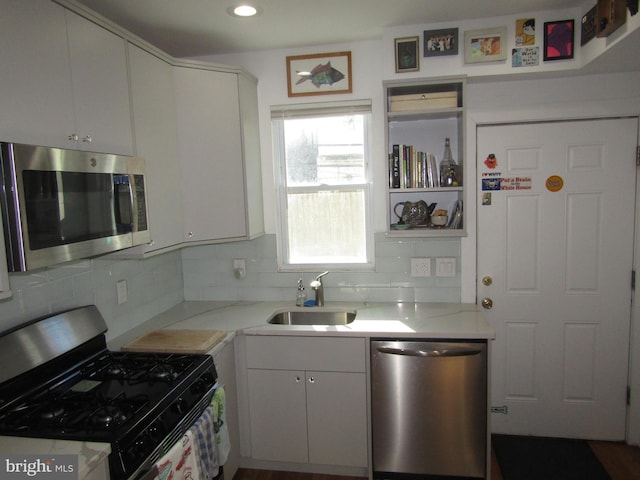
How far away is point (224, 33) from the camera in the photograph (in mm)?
2477

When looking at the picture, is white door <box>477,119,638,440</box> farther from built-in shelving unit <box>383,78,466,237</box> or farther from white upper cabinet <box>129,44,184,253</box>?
white upper cabinet <box>129,44,184,253</box>

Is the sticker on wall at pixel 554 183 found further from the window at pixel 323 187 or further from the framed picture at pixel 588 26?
the window at pixel 323 187

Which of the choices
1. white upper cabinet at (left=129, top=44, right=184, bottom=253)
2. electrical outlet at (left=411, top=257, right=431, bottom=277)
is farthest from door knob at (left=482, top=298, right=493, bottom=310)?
white upper cabinet at (left=129, top=44, right=184, bottom=253)

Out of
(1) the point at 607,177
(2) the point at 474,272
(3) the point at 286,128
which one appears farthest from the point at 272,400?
(1) the point at 607,177

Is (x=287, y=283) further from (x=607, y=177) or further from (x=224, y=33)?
(x=607, y=177)

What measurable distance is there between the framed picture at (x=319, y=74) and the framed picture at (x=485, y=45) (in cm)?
72

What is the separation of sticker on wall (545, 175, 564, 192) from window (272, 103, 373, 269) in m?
1.10

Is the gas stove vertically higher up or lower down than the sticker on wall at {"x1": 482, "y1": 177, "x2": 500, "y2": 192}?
lower down

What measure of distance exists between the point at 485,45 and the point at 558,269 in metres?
1.40

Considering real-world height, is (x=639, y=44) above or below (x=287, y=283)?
above

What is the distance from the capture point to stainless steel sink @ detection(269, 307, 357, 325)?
2.71 metres

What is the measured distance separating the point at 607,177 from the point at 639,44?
2.71 ft

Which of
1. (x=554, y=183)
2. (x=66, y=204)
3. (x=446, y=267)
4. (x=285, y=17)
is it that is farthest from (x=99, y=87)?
(x=554, y=183)

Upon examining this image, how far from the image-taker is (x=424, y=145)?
8.85 feet
